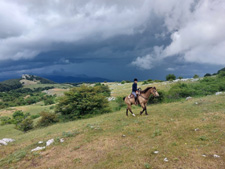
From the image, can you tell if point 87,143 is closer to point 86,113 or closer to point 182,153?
point 182,153

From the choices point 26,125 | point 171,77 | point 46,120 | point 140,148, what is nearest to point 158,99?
point 46,120

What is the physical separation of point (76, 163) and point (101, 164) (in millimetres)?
1768

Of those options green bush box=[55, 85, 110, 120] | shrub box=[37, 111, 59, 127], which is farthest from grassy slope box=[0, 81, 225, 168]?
shrub box=[37, 111, 59, 127]

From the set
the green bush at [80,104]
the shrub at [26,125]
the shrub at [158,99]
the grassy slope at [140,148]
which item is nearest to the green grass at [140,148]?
the grassy slope at [140,148]

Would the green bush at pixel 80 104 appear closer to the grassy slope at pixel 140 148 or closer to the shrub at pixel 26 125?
the shrub at pixel 26 125

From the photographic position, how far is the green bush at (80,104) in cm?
2859

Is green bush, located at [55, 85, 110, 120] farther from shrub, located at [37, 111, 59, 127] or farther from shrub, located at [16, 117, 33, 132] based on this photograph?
shrub, located at [16, 117, 33, 132]

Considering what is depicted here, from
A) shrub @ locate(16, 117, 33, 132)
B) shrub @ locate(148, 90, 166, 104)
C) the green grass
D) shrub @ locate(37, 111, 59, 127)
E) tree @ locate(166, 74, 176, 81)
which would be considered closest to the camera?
the green grass

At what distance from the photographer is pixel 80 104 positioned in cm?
2862

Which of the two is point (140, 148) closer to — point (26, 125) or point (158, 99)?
point (158, 99)

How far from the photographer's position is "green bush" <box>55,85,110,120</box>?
2859 cm

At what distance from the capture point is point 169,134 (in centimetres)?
1029

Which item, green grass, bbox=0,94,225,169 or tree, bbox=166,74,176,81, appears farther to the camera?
tree, bbox=166,74,176,81

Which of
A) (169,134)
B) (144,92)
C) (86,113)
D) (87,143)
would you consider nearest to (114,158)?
(87,143)
